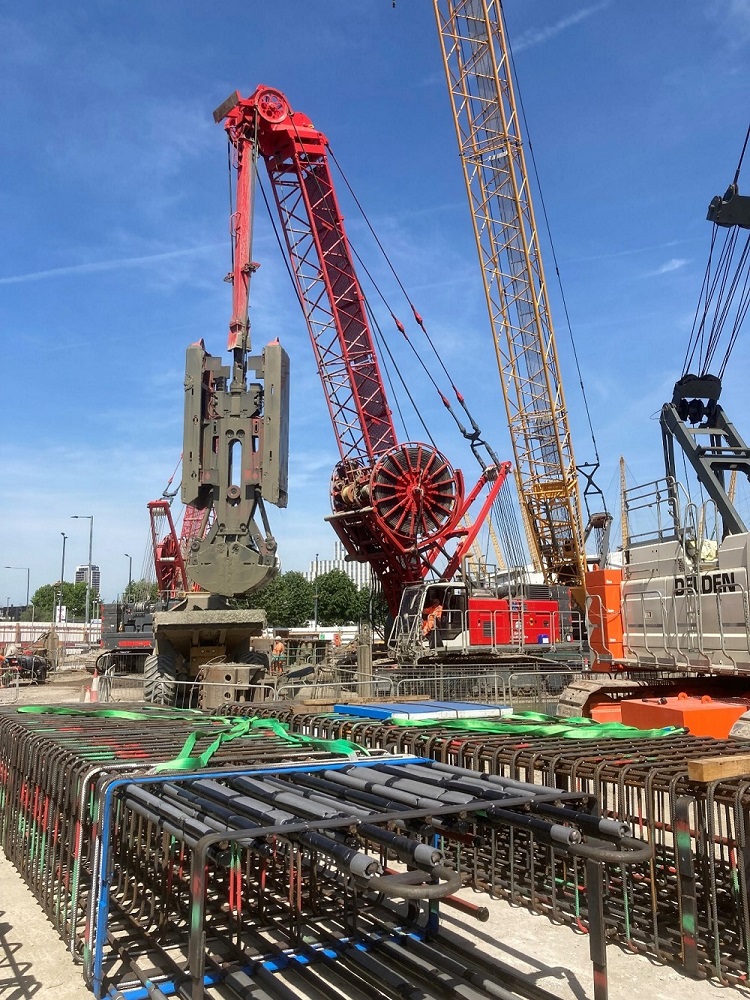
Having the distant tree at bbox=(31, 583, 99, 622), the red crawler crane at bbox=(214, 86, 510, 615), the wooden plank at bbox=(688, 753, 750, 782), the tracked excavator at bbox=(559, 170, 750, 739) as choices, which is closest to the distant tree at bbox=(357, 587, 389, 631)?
the red crawler crane at bbox=(214, 86, 510, 615)

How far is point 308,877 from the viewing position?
6.25 metres

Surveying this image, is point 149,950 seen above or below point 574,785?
below

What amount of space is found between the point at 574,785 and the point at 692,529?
7.10 metres

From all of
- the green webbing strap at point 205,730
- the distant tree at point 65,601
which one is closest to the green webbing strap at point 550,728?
the green webbing strap at point 205,730

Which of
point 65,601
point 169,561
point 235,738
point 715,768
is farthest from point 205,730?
point 65,601

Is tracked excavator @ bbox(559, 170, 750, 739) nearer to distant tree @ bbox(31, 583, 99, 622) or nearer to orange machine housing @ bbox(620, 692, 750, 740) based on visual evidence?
orange machine housing @ bbox(620, 692, 750, 740)

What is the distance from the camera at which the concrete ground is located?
16.0 feet

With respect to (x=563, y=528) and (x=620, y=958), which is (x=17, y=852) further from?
(x=563, y=528)

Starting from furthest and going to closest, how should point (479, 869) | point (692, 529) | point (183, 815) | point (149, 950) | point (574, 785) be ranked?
point (692, 529) < point (479, 869) < point (574, 785) < point (149, 950) < point (183, 815)

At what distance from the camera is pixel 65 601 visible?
395ft

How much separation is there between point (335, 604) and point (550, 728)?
78.7 meters

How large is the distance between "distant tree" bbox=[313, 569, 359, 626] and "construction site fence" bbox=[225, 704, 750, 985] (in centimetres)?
7806

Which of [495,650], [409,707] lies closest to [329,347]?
[495,650]

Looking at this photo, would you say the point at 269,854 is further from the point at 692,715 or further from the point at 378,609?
the point at 378,609
